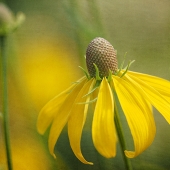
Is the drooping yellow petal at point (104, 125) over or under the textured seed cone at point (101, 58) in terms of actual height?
under

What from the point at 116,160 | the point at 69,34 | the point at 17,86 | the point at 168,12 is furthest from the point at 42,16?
the point at 116,160

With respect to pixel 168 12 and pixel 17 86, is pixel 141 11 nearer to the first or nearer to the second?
pixel 168 12

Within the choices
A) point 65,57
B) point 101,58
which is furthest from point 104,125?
point 65,57

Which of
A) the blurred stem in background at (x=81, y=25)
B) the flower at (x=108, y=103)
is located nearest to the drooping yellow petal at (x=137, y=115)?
the flower at (x=108, y=103)

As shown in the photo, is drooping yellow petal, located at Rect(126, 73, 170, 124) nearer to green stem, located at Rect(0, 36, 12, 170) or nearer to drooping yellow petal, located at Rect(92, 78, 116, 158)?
drooping yellow petal, located at Rect(92, 78, 116, 158)

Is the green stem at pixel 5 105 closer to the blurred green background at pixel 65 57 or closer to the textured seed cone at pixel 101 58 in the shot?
the blurred green background at pixel 65 57

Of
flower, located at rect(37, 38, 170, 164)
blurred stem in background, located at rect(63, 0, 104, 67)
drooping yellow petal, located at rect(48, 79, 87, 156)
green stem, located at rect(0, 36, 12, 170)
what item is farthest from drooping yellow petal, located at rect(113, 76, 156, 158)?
green stem, located at rect(0, 36, 12, 170)
